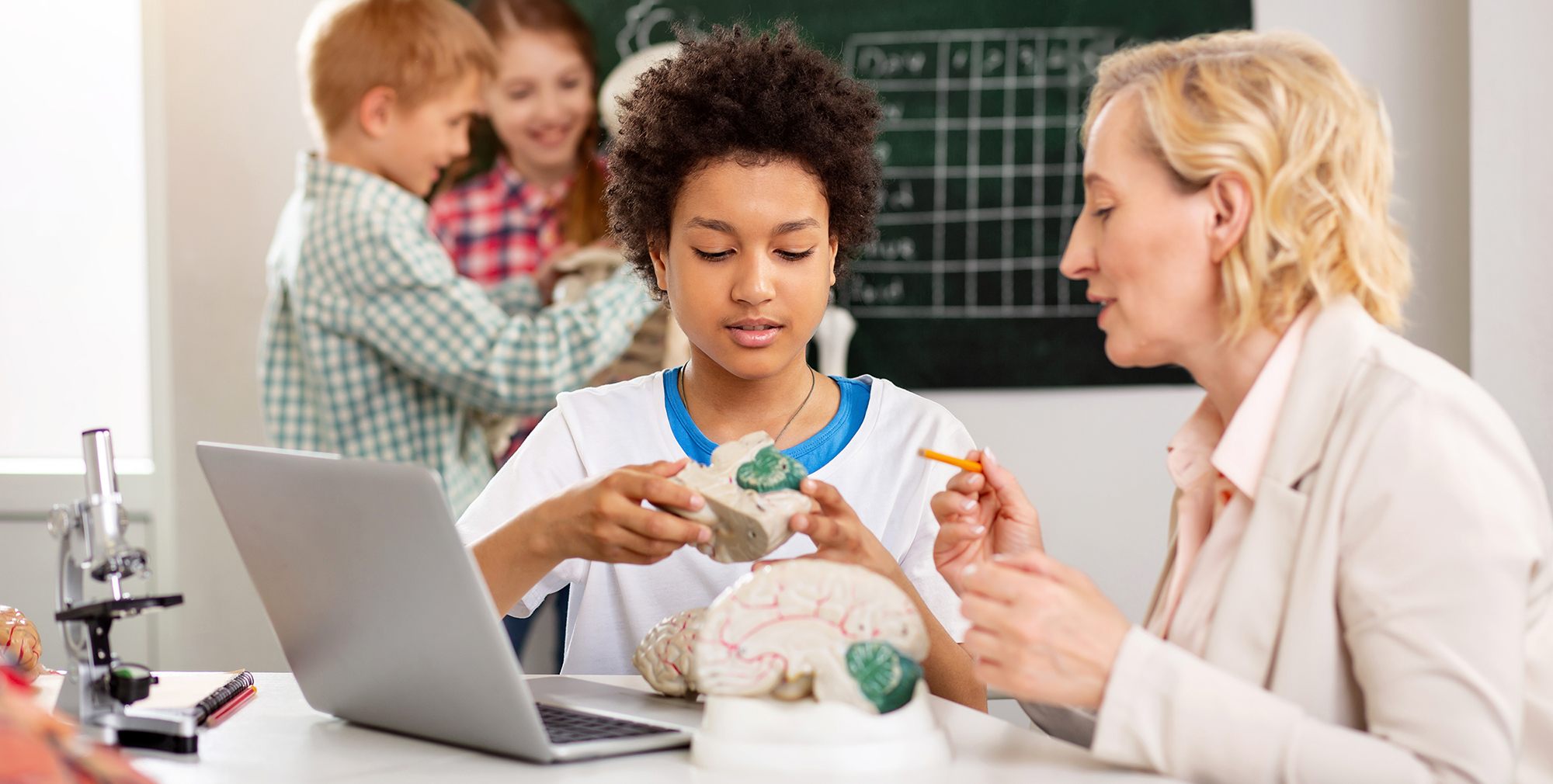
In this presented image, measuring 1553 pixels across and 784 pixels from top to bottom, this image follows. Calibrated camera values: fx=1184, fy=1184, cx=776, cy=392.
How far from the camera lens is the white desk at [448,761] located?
89 cm

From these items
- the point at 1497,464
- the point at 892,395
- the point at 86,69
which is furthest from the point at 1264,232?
the point at 86,69

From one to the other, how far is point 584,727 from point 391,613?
0.62ft

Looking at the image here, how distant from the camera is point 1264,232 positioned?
1.00 meters

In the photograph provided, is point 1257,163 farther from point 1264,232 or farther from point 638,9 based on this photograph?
point 638,9

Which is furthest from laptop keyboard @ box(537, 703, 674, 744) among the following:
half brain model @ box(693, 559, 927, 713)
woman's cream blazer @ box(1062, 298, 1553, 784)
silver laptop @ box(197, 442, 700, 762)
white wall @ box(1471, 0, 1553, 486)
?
white wall @ box(1471, 0, 1553, 486)

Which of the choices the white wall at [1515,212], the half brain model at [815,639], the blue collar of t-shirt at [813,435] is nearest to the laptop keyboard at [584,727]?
the half brain model at [815,639]

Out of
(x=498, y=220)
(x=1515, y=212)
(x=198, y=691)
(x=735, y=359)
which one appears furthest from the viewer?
(x=498, y=220)

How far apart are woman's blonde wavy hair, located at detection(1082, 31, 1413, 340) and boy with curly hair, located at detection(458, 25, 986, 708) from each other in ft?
1.66

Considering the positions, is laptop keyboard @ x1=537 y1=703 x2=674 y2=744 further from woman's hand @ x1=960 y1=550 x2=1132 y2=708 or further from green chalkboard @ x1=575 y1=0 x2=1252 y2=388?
green chalkboard @ x1=575 y1=0 x2=1252 y2=388

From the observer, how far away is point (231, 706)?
112cm

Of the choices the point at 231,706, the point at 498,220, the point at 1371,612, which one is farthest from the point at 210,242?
the point at 1371,612

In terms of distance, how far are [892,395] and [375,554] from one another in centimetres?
82

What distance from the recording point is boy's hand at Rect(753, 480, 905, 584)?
1.15 metres

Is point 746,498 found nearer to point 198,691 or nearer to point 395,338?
point 198,691
